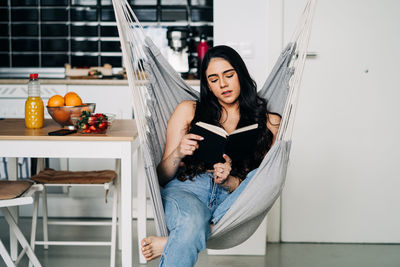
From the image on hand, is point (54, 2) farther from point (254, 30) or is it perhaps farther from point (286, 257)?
point (286, 257)

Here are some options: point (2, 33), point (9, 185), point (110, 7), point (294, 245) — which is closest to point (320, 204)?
point (294, 245)

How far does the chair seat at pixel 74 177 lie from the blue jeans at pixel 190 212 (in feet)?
2.00

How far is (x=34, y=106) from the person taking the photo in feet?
7.41

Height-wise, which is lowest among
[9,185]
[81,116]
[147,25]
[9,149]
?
[9,185]

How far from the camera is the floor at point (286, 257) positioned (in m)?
2.63

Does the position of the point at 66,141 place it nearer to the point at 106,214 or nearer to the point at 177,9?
the point at 106,214

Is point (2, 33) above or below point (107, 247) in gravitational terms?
above

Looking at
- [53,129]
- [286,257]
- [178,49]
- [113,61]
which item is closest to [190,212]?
[53,129]

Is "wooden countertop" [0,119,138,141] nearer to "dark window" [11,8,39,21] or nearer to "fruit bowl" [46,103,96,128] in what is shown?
"fruit bowl" [46,103,96,128]

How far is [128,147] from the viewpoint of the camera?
204 centimetres

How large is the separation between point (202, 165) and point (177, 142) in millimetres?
150

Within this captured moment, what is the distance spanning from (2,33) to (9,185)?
2.41 meters

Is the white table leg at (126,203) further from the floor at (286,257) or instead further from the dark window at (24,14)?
the dark window at (24,14)

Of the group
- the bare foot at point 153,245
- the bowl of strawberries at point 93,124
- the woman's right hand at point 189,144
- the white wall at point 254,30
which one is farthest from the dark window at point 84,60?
the bare foot at point 153,245
